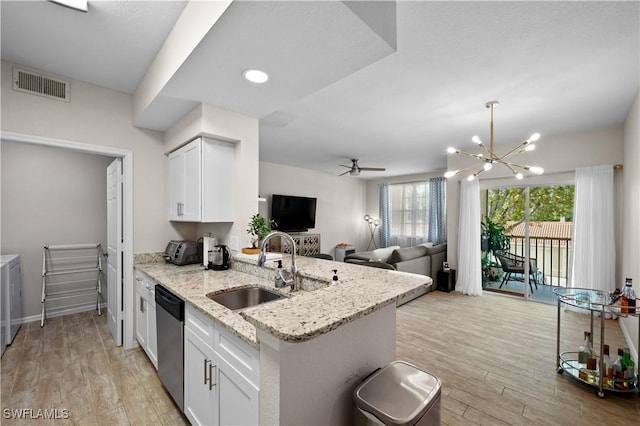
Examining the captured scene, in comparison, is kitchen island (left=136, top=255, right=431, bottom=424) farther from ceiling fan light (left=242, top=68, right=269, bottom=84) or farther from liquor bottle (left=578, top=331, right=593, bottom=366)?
liquor bottle (left=578, top=331, right=593, bottom=366)

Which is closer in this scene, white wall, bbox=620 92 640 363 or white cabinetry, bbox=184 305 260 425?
white cabinetry, bbox=184 305 260 425

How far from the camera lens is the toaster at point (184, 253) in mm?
2701

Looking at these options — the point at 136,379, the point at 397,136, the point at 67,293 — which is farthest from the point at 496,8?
the point at 67,293

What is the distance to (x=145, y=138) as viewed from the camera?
9.50 ft

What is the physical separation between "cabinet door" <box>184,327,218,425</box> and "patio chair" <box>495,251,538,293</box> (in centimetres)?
505

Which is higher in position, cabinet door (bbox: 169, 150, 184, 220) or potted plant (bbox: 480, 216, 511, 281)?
cabinet door (bbox: 169, 150, 184, 220)

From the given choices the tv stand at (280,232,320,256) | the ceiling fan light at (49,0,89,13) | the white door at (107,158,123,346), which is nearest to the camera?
the ceiling fan light at (49,0,89,13)

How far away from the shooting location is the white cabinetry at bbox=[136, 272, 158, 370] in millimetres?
2247

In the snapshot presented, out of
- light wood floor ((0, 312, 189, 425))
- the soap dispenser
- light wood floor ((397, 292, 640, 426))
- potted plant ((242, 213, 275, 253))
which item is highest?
potted plant ((242, 213, 275, 253))

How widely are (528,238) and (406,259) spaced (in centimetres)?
208

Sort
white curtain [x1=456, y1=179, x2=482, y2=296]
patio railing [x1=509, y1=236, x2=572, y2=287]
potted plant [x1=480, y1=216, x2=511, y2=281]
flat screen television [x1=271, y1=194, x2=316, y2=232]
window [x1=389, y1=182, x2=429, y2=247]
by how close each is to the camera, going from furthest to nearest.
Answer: window [x1=389, y1=182, x2=429, y2=247], flat screen television [x1=271, y1=194, x2=316, y2=232], potted plant [x1=480, y1=216, x2=511, y2=281], white curtain [x1=456, y1=179, x2=482, y2=296], patio railing [x1=509, y1=236, x2=572, y2=287]

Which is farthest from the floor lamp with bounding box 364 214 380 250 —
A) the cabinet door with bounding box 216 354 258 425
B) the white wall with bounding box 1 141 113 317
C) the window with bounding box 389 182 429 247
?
the cabinet door with bounding box 216 354 258 425

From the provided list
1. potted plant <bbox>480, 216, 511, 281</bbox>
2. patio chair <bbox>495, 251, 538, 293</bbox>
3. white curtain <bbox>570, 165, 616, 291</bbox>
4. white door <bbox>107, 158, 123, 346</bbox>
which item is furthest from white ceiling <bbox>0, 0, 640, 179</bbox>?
patio chair <bbox>495, 251, 538, 293</bbox>

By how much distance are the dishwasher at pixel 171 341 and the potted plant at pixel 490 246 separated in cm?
498
